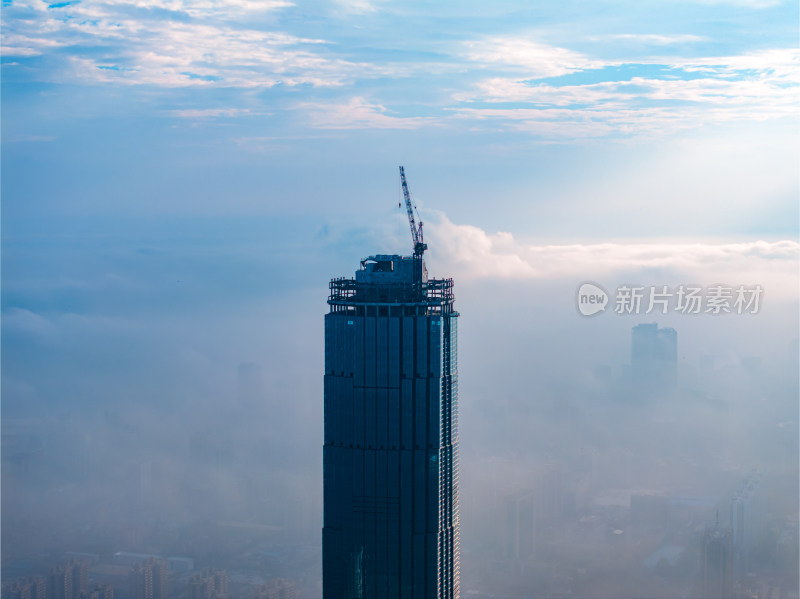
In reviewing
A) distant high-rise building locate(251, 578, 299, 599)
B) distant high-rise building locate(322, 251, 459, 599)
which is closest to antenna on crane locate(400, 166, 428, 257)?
distant high-rise building locate(322, 251, 459, 599)

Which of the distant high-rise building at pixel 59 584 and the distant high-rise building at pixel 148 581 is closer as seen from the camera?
the distant high-rise building at pixel 59 584

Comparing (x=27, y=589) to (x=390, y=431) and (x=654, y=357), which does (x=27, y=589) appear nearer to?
(x=390, y=431)

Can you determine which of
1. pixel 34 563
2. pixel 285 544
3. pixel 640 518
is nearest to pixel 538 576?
pixel 640 518

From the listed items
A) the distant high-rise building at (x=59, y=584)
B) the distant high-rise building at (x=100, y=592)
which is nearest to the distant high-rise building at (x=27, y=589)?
the distant high-rise building at (x=59, y=584)

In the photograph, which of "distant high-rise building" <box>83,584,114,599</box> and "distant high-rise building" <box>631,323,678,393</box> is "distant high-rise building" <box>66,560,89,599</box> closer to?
"distant high-rise building" <box>83,584,114,599</box>

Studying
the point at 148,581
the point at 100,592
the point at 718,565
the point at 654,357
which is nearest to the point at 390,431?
the point at 148,581

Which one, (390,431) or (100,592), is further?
(100,592)

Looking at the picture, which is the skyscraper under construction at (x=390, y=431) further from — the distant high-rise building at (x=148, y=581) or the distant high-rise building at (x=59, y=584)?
the distant high-rise building at (x=59, y=584)
